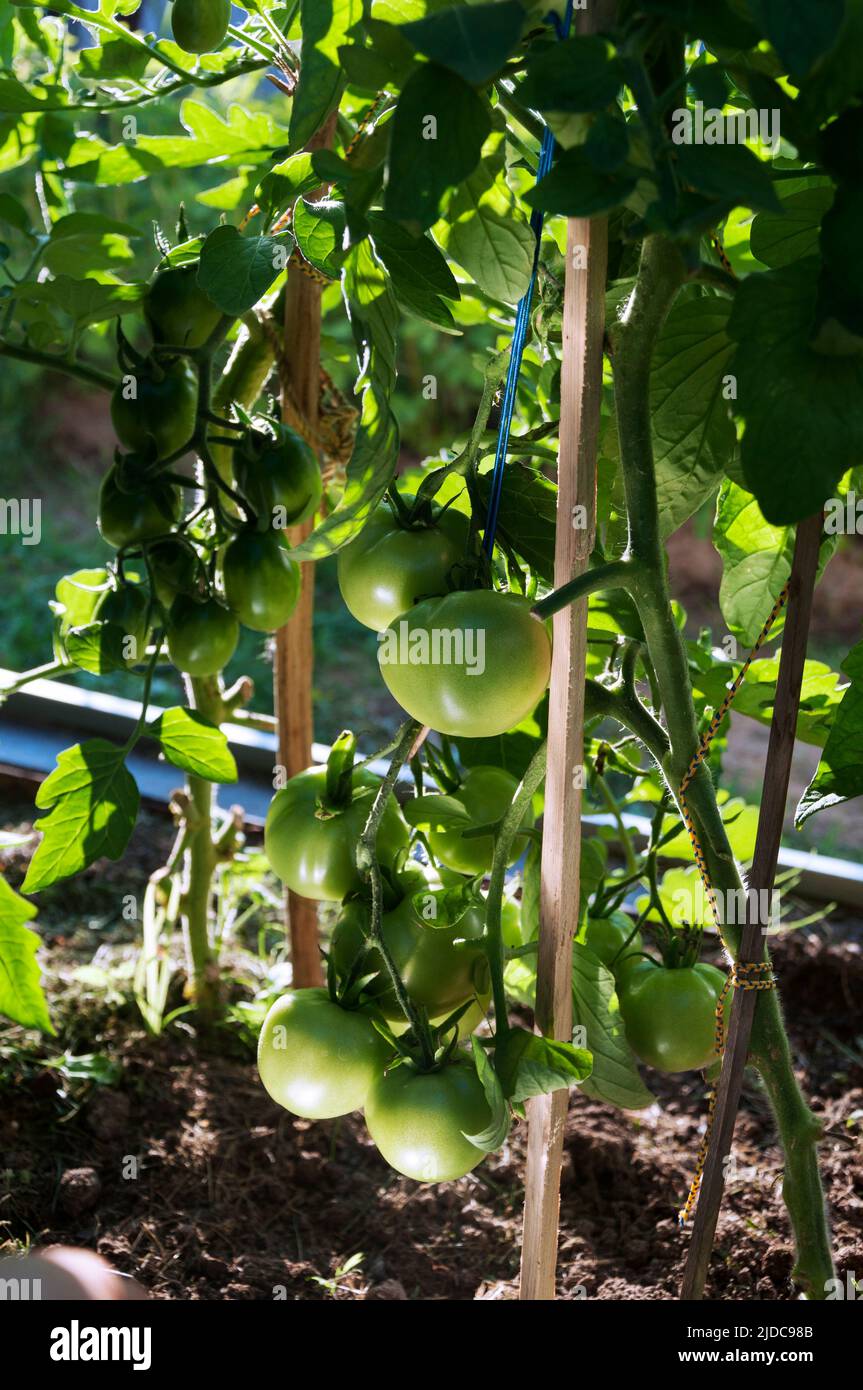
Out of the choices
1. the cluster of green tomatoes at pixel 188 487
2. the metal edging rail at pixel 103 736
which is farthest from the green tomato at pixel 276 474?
the metal edging rail at pixel 103 736

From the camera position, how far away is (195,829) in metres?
1.15

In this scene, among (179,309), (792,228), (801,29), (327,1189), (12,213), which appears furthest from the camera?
(327,1189)

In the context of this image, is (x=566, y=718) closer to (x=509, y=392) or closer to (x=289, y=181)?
(x=509, y=392)

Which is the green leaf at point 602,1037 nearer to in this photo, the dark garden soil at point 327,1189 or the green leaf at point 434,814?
the green leaf at point 434,814

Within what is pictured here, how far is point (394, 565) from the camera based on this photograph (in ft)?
1.98

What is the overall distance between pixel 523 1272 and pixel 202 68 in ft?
2.59

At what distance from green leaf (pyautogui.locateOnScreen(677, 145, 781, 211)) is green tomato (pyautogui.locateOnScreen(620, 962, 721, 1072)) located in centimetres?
48

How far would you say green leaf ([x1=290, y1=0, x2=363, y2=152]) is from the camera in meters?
0.48

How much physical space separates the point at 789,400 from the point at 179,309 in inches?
18.8

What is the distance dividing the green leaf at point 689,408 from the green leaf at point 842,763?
0.13 m

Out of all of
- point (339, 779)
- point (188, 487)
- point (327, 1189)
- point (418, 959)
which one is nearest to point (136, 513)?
point (188, 487)

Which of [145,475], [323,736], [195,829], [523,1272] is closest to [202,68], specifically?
[145,475]

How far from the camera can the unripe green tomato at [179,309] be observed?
79 cm

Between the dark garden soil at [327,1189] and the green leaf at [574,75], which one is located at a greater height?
the green leaf at [574,75]
